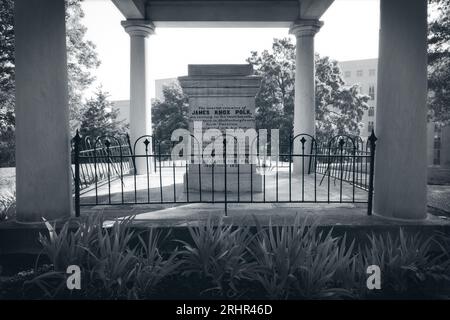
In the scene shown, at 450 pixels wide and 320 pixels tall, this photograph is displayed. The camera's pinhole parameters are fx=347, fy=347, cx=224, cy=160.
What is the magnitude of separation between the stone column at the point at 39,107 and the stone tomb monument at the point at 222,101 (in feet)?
9.53

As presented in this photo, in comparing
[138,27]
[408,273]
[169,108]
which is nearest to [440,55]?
[138,27]

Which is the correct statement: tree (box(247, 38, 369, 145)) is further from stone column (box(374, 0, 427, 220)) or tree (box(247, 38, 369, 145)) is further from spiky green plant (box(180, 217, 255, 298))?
spiky green plant (box(180, 217, 255, 298))

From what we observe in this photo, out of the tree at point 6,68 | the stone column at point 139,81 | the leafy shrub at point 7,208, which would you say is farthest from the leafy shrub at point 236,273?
the tree at point 6,68

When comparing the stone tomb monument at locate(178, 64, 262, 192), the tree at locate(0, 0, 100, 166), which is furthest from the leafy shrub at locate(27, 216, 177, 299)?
the tree at locate(0, 0, 100, 166)

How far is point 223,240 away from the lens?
3.59m

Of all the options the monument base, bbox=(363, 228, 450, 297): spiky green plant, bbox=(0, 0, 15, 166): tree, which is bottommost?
bbox=(363, 228, 450, 297): spiky green plant

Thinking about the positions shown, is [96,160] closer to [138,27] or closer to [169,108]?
[138,27]

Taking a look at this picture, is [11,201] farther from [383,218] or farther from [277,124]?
[277,124]

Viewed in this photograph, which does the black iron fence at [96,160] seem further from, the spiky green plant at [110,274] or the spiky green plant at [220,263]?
the spiky green plant at [220,263]

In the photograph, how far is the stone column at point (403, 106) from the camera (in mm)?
4820

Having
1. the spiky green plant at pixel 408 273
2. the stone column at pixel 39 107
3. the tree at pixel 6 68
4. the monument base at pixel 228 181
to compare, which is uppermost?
the tree at pixel 6 68

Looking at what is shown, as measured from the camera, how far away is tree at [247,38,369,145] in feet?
93.4

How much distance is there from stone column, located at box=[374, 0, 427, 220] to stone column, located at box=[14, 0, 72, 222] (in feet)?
15.5

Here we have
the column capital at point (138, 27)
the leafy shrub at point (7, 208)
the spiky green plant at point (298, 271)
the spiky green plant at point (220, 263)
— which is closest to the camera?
the spiky green plant at point (298, 271)
